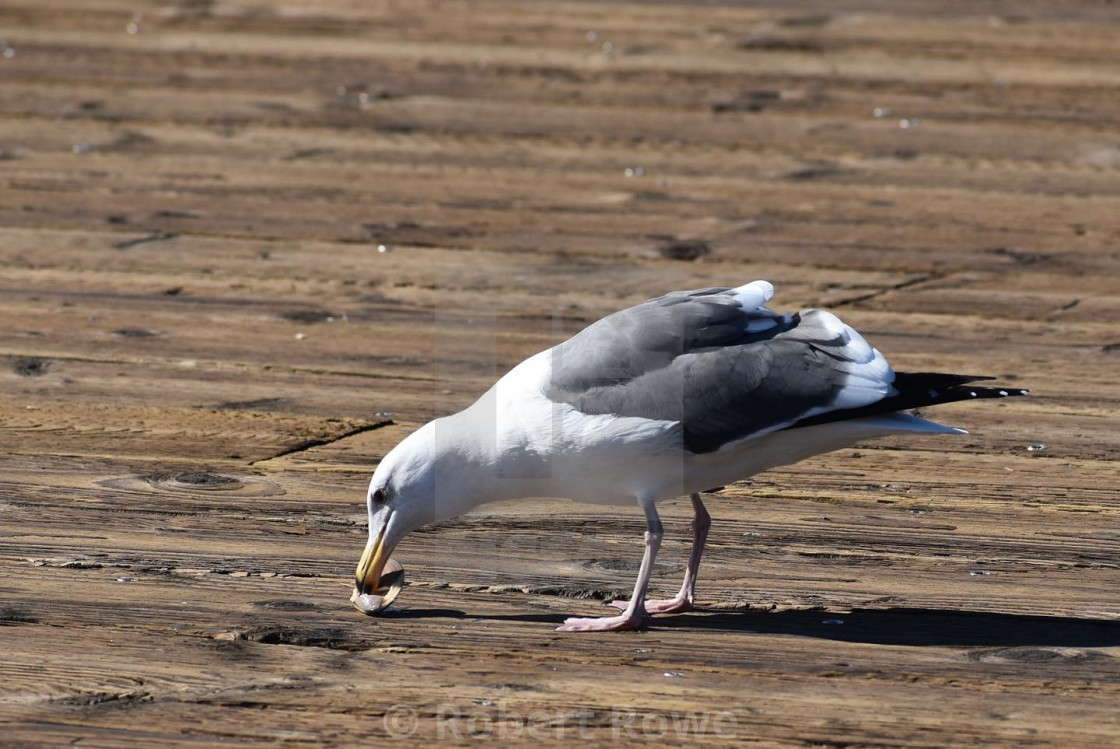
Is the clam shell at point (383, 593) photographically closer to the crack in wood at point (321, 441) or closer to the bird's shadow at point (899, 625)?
the bird's shadow at point (899, 625)

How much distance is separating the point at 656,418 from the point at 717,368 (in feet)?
0.45

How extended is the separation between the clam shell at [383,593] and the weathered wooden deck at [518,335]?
1.0 inches

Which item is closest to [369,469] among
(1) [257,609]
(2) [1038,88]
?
(1) [257,609]

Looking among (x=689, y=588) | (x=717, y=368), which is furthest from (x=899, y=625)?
(x=717, y=368)

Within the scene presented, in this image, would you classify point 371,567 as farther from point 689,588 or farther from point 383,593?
point 689,588

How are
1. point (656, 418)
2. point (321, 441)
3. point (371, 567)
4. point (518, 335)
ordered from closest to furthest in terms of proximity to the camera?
1. point (656, 418)
2. point (371, 567)
3. point (321, 441)
4. point (518, 335)

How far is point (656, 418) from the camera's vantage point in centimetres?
297

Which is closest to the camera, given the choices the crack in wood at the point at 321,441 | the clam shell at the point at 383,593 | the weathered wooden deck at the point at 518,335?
the weathered wooden deck at the point at 518,335

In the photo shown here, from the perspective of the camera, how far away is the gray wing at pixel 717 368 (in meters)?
2.94

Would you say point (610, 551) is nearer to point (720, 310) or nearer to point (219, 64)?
point (720, 310)

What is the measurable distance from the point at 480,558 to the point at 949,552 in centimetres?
90

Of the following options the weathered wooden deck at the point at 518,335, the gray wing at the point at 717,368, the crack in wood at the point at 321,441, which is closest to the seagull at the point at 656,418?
the gray wing at the point at 717,368

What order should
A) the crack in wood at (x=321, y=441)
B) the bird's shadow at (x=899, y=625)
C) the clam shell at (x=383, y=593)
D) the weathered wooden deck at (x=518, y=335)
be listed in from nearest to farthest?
the weathered wooden deck at (x=518, y=335) → the bird's shadow at (x=899, y=625) → the clam shell at (x=383, y=593) → the crack in wood at (x=321, y=441)

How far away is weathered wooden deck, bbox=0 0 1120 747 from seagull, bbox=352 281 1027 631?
19 cm
